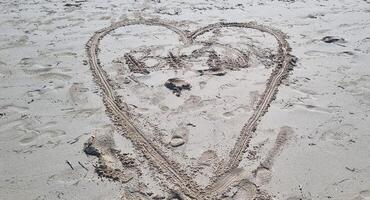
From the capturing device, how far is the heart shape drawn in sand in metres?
4.70

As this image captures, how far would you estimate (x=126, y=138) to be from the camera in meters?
5.36

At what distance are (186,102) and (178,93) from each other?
273 millimetres

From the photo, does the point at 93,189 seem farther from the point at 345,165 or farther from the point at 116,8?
the point at 116,8

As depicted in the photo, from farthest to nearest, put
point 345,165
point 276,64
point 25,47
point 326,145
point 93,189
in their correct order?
point 25,47 → point 276,64 → point 326,145 → point 345,165 → point 93,189

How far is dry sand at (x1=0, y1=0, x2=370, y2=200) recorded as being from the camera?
4.71 m

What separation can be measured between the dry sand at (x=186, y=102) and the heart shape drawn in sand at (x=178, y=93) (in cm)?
2

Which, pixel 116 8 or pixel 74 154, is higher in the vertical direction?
pixel 116 8

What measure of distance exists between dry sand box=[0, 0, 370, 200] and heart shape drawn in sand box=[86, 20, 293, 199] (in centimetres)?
2

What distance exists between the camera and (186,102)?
6.10m

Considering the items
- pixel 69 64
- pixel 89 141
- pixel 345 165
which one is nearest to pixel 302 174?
pixel 345 165

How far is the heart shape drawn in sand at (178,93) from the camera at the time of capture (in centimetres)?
470

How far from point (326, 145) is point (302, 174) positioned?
67cm

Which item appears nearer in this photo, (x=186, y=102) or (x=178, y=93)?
(x=186, y=102)

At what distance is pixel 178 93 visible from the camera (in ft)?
20.7
